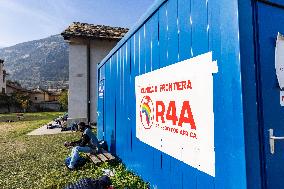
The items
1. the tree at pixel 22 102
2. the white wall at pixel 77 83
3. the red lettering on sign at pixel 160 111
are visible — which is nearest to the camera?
the red lettering on sign at pixel 160 111

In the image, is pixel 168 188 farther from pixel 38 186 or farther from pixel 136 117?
pixel 38 186

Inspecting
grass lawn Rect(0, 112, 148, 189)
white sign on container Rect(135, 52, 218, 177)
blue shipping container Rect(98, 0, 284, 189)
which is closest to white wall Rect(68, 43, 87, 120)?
grass lawn Rect(0, 112, 148, 189)

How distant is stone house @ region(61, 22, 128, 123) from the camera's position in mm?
17406

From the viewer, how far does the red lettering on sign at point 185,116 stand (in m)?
3.40

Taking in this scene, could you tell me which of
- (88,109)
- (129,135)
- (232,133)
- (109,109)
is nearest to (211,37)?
(232,133)

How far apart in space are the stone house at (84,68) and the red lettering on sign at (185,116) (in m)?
14.3

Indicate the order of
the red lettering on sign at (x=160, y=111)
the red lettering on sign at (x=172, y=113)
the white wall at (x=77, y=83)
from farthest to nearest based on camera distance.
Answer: the white wall at (x=77, y=83)
the red lettering on sign at (x=160, y=111)
the red lettering on sign at (x=172, y=113)

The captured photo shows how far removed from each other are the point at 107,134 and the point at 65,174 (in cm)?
301

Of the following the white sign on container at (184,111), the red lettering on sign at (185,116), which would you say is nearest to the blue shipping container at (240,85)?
the white sign on container at (184,111)

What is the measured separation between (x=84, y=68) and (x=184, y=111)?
14920 millimetres

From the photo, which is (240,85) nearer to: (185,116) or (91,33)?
(185,116)

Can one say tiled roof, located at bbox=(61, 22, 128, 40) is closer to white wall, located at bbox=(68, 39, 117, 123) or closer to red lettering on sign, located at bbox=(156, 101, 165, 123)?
white wall, located at bbox=(68, 39, 117, 123)

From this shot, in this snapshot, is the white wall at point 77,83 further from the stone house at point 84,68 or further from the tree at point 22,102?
the tree at point 22,102

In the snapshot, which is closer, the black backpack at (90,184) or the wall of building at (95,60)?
the black backpack at (90,184)
